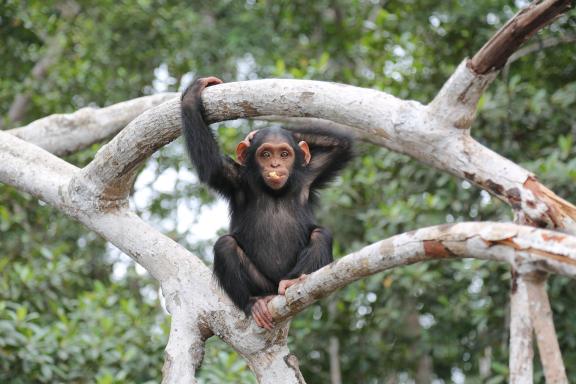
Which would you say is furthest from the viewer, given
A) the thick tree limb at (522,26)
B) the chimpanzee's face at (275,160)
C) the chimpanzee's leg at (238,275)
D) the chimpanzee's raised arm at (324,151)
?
the chimpanzee's raised arm at (324,151)

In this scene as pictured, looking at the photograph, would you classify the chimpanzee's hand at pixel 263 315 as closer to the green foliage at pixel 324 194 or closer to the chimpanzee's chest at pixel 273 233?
the chimpanzee's chest at pixel 273 233

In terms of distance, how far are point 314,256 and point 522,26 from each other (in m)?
2.10

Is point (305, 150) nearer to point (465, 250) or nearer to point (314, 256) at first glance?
point (314, 256)

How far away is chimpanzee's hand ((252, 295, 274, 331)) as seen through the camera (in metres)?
4.49

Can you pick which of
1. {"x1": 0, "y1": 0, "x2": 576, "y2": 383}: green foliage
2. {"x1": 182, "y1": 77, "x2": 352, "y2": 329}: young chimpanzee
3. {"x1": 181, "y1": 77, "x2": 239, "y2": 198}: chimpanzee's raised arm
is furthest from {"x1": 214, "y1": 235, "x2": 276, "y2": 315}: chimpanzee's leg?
{"x1": 0, "y1": 0, "x2": 576, "y2": 383}: green foliage

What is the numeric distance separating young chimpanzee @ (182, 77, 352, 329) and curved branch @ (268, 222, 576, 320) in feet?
3.78

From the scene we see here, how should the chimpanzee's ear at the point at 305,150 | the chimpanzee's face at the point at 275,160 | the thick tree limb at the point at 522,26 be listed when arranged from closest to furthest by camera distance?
the thick tree limb at the point at 522,26, the chimpanzee's face at the point at 275,160, the chimpanzee's ear at the point at 305,150

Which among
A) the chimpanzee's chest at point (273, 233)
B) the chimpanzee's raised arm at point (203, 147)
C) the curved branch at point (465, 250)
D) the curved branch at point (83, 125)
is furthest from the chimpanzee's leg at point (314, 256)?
the curved branch at point (83, 125)

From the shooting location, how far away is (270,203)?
17.9 feet

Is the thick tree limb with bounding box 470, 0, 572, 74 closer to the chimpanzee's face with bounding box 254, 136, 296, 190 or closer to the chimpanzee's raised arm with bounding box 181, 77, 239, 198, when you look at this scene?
the chimpanzee's raised arm with bounding box 181, 77, 239, 198

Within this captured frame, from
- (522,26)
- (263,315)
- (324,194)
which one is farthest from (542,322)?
(324,194)

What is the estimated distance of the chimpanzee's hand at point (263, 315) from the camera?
449 cm

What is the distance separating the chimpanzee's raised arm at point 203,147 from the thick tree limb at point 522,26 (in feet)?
5.48

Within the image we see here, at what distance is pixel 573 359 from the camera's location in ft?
24.2
